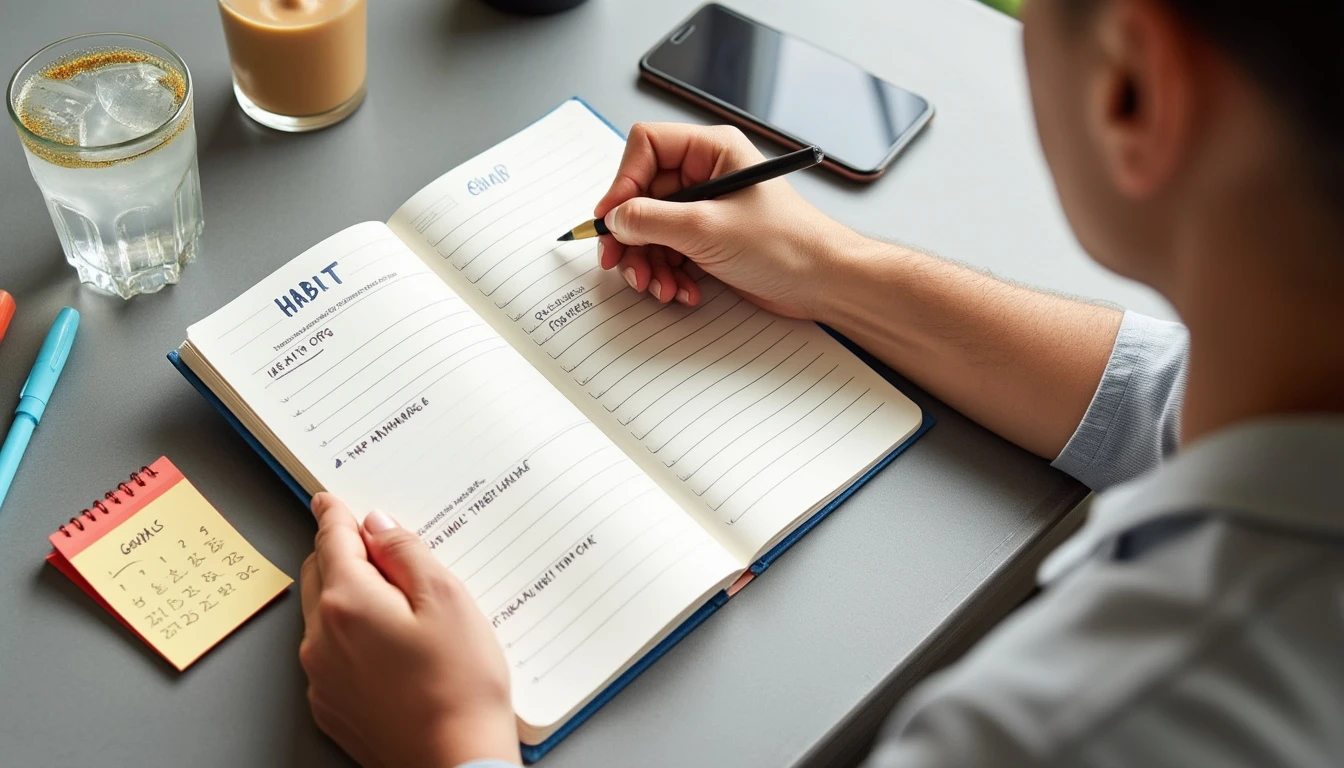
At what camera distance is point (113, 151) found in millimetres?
796

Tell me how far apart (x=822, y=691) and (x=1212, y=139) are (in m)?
0.41

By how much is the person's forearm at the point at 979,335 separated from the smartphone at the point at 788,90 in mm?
164

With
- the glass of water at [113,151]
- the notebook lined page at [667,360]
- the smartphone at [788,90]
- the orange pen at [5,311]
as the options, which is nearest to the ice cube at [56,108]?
the glass of water at [113,151]

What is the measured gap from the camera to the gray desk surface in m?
0.71

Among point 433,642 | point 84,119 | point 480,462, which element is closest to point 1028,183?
point 480,462

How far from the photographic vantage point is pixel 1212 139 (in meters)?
0.53

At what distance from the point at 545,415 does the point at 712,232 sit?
0.21 m

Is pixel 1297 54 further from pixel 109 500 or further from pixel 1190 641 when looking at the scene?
pixel 109 500

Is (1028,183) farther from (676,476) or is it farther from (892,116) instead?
(676,476)

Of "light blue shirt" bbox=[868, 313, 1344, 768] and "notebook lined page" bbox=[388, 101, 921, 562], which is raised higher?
"light blue shirt" bbox=[868, 313, 1344, 768]

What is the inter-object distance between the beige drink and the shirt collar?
74cm

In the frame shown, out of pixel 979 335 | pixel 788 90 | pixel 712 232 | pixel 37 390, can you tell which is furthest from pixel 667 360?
pixel 37 390

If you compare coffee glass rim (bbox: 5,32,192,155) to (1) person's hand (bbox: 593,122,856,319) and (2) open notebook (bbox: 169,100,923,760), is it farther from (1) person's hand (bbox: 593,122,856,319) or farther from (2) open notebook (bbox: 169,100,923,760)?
(1) person's hand (bbox: 593,122,856,319)

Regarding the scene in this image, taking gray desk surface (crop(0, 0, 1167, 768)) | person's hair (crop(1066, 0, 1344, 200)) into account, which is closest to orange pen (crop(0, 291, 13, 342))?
gray desk surface (crop(0, 0, 1167, 768))
